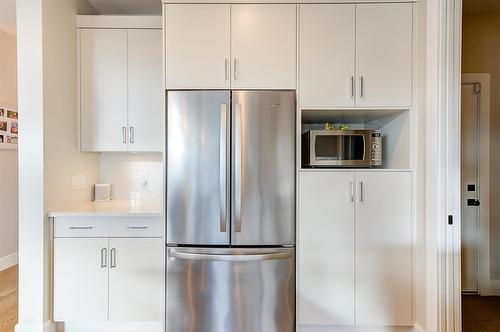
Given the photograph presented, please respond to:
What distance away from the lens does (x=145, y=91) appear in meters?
2.60

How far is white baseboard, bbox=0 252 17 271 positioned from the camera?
3621 mm

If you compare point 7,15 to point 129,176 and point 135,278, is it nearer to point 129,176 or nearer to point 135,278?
point 129,176

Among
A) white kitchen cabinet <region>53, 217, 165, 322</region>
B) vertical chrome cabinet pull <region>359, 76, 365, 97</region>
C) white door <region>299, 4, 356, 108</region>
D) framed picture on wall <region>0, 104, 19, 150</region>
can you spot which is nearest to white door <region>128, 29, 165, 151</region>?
white kitchen cabinet <region>53, 217, 165, 322</region>

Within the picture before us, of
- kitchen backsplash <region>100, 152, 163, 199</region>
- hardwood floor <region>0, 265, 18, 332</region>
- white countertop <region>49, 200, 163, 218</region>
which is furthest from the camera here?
kitchen backsplash <region>100, 152, 163, 199</region>

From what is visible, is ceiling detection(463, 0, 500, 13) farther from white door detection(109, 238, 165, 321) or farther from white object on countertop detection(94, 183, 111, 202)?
white object on countertop detection(94, 183, 111, 202)

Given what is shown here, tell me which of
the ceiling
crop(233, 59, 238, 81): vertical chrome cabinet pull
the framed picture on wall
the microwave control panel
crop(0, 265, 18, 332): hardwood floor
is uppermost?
the ceiling

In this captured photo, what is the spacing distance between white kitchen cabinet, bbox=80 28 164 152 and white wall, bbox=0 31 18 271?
196cm

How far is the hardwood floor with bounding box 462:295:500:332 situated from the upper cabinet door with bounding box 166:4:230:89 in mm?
2726

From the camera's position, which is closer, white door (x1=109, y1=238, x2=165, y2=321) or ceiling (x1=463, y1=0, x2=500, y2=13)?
white door (x1=109, y1=238, x2=165, y2=321)

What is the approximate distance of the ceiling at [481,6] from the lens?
8.95ft

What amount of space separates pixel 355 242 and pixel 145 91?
208 centimetres

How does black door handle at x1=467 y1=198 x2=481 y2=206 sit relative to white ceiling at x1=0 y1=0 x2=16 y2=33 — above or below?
below

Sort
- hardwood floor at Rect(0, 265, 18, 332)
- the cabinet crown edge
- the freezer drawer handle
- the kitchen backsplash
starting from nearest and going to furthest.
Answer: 1. the freezer drawer handle
2. hardwood floor at Rect(0, 265, 18, 332)
3. the cabinet crown edge
4. the kitchen backsplash

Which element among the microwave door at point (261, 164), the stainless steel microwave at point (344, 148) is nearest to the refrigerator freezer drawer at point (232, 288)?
the microwave door at point (261, 164)
